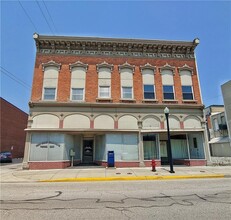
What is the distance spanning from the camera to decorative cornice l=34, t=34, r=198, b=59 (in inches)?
734

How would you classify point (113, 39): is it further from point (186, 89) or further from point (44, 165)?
point (44, 165)

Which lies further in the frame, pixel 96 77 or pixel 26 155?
pixel 96 77

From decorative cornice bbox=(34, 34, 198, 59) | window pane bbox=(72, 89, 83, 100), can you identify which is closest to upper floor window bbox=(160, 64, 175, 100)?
decorative cornice bbox=(34, 34, 198, 59)

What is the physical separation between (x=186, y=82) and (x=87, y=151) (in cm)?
1300

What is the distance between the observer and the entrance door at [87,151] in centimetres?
1938

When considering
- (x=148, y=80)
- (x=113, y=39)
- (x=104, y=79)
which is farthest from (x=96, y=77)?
(x=148, y=80)

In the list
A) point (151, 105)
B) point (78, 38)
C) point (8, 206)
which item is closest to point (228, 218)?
point (8, 206)

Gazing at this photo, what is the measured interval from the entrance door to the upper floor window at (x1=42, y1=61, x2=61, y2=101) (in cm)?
596

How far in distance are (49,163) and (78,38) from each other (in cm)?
1260

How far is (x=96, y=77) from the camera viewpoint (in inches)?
729

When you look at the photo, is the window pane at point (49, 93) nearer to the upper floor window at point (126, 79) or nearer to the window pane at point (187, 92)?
the upper floor window at point (126, 79)

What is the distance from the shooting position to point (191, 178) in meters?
11.6

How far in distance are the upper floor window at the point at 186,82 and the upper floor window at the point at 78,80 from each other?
10306mm

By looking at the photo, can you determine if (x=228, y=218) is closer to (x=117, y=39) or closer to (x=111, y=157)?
(x=111, y=157)
